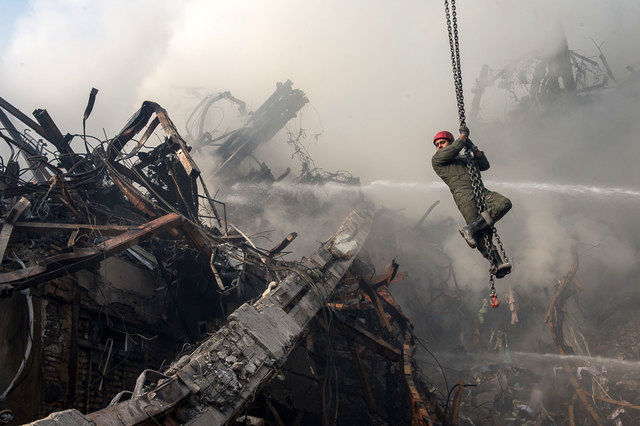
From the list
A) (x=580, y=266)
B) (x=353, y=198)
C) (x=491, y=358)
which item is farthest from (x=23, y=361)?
(x=580, y=266)

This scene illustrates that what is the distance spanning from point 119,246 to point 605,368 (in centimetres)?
1283

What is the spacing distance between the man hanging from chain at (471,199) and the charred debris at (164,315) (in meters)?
3.39

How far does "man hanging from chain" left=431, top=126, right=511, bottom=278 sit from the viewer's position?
5.27m

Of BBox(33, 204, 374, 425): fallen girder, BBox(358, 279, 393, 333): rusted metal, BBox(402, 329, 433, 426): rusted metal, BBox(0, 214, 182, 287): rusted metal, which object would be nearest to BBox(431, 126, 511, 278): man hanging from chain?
BBox(402, 329, 433, 426): rusted metal

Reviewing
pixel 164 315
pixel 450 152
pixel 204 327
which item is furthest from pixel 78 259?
pixel 450 152

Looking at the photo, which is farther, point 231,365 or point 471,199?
point 471,199

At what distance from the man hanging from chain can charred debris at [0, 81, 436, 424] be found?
3.39m

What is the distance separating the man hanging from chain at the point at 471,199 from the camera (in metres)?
5.27

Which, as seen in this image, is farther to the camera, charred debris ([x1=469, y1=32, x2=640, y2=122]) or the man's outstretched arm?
charred debris ([x1=469, y1=32, x2=640, y2=122])

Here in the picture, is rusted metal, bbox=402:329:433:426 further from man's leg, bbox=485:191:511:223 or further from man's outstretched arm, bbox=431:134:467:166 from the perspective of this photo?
man's outstretched arm, bbox=431:134:467:166

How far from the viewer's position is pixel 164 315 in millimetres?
8625

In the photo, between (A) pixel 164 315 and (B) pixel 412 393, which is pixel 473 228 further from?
(A) pixel 164 315

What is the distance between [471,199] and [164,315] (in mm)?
7237

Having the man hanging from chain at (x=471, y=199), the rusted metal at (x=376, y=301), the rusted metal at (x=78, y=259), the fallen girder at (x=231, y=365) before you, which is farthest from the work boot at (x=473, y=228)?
the rusted metal at (x=78, y=259)
